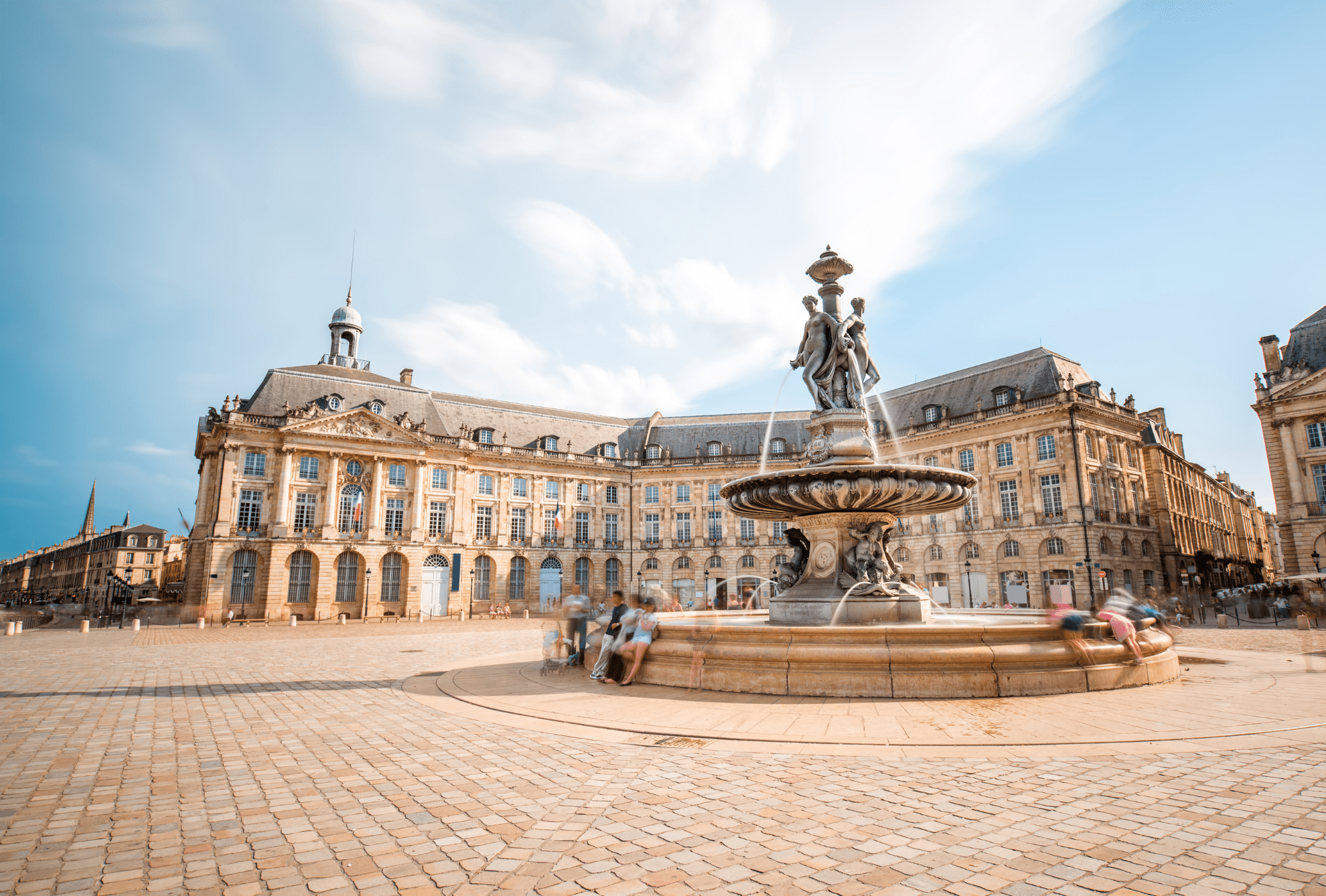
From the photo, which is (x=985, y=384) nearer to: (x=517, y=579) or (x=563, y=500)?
(x=563, y=500)

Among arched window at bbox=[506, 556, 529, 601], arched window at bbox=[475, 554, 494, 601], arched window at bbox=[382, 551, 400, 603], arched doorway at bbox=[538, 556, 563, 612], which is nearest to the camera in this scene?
arched window at bbox=[382, 551, 400, 603]

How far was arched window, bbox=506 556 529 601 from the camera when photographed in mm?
50406

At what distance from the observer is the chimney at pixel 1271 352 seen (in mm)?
42656

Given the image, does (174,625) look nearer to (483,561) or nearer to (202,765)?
(483,561)

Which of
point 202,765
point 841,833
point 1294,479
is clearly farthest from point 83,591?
point 1294,479

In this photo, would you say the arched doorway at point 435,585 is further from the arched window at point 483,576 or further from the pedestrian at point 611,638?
the pedestrian at point 611,638

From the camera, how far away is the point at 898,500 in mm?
10805

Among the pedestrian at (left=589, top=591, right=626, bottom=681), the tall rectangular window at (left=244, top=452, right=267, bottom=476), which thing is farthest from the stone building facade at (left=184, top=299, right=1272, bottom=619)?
the pedestrian at (left=589, top=591, right=626, bottom=681)

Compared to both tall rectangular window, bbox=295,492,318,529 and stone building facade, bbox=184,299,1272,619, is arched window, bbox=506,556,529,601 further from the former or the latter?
tall rectangular window, bbox=295,492,318,529

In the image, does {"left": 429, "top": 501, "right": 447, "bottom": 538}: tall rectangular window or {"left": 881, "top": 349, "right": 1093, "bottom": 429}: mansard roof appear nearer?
{"left": 881, "top": 349, "right": 1093, "bottom": 429}: mansard roof

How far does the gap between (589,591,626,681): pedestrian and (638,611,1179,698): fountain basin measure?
143 centimetres

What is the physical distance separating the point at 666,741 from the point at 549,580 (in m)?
46.6

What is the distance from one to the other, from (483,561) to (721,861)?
48.1 m

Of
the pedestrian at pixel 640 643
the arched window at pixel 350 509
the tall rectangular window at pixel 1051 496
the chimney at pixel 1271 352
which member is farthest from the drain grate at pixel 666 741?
the chimney at pixel 1271 352
